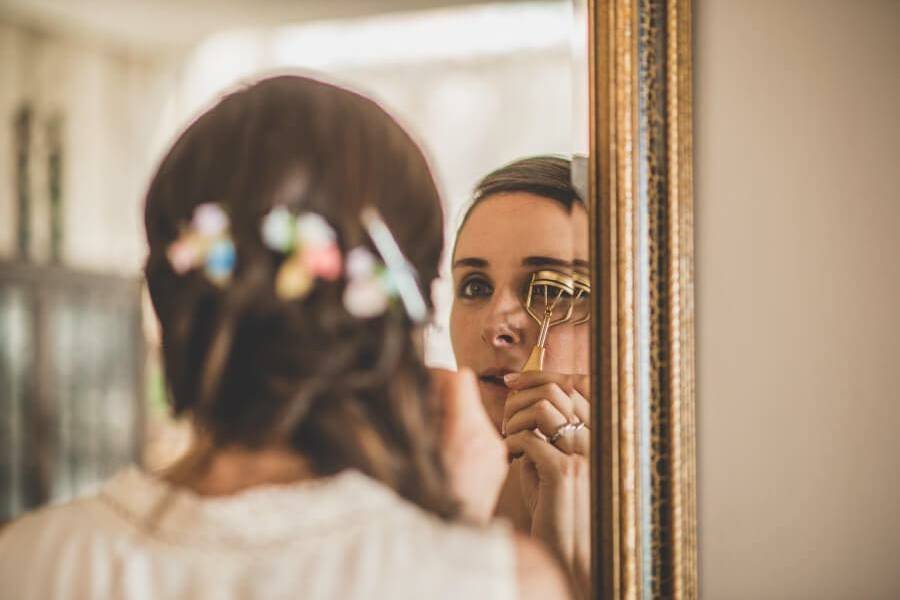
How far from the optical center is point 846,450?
1.03 metres

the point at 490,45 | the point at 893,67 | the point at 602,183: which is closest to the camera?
the point at 490,45

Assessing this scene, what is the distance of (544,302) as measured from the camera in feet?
2.85

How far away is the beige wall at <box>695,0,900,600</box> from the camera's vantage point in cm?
103

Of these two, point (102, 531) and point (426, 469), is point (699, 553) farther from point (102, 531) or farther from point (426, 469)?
point (102, 531)

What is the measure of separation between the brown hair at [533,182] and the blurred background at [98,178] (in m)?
0.07

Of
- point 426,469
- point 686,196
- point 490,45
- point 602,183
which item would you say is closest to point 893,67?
point 686,196

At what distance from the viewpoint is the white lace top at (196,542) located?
2.25ft

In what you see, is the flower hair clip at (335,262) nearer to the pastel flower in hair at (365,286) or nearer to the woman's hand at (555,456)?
the pastel flower in hair at (365,286)

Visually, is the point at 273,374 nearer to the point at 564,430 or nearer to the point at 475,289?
the point at 475,289

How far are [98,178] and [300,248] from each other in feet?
0.65

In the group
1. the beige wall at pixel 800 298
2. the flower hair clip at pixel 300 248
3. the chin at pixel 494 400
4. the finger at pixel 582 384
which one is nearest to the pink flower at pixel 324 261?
the flower hair clip at pixel 300 248

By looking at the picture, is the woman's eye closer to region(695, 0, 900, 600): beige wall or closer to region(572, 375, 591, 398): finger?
region(572, 375, 591, 398): finger

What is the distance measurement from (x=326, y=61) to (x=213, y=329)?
0.28m

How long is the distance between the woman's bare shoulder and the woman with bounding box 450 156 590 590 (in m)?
0.02
